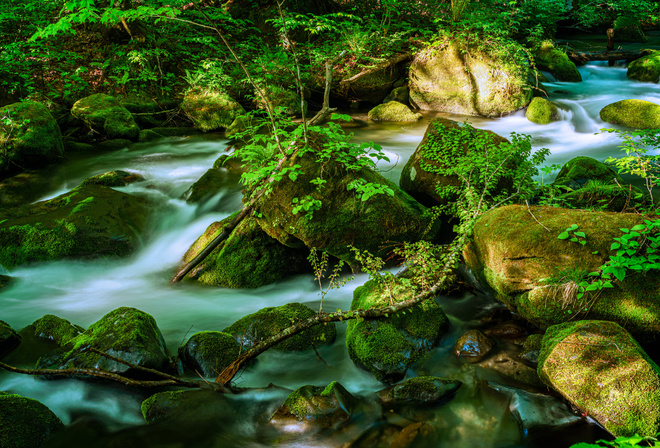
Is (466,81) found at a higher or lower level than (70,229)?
higher

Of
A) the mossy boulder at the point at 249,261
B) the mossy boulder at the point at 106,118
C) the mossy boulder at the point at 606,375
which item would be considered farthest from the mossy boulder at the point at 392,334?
the mossy boulder at the point at 106,118

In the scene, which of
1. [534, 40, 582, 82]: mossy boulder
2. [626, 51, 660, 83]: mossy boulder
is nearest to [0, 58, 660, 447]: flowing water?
[534, 40, 582, 82]: mossy boulder

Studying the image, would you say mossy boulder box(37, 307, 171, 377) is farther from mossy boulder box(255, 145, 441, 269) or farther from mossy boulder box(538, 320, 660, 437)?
mossy boulder box(538, 320, 660, 437)

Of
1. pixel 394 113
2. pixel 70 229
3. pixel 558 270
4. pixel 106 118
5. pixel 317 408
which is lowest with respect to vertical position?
pixel 317 408

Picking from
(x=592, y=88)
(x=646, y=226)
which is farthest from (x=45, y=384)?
(x=592, y=88)

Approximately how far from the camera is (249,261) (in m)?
5.68

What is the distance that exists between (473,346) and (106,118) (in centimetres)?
1028

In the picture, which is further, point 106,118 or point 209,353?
point 106,118

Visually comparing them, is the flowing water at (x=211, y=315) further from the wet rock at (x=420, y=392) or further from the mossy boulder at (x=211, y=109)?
the mossy boulder at (x=211, y=109)

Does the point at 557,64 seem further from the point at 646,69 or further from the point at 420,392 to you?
the point at 420,392

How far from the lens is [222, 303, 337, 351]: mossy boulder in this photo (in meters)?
4.16

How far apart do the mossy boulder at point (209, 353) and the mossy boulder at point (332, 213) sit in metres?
1.57

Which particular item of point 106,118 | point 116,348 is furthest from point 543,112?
point 106,118

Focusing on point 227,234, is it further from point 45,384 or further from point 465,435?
point 465,435
